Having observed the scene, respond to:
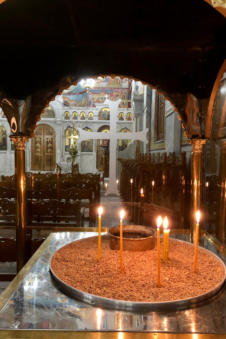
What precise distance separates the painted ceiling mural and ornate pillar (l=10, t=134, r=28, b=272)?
887 inches

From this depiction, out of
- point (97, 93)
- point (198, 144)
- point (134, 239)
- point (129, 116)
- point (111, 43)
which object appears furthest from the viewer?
point (97, 93)

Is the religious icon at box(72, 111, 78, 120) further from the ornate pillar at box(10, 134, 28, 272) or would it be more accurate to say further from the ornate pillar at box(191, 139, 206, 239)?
the ornate pillar at box(191, 139, 206, 239)

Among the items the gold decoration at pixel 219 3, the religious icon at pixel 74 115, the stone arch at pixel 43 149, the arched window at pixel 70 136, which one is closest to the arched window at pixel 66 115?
the religious icon at pixel 74 115

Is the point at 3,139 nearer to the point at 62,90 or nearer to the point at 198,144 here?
the point at 62,90

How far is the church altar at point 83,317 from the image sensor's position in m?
1.10

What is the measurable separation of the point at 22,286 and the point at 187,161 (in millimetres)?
5850

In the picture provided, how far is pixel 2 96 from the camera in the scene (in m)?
3.06

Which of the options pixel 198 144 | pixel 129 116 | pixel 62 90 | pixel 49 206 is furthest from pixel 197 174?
pixel 129 116

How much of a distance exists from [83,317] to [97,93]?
25744mm

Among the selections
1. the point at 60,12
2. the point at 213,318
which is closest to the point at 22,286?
the point at 213,318

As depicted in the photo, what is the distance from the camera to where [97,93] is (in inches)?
1016

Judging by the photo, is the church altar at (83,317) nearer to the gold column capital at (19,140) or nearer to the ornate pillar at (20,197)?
the ornate pillar at (20,197)

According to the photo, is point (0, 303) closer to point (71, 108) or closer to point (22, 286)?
point (22, 286)

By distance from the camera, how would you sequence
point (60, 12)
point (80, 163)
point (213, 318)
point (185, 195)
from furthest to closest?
point (80, 163)
point (185, 195)
point (60, 12)
point (213, 318)
